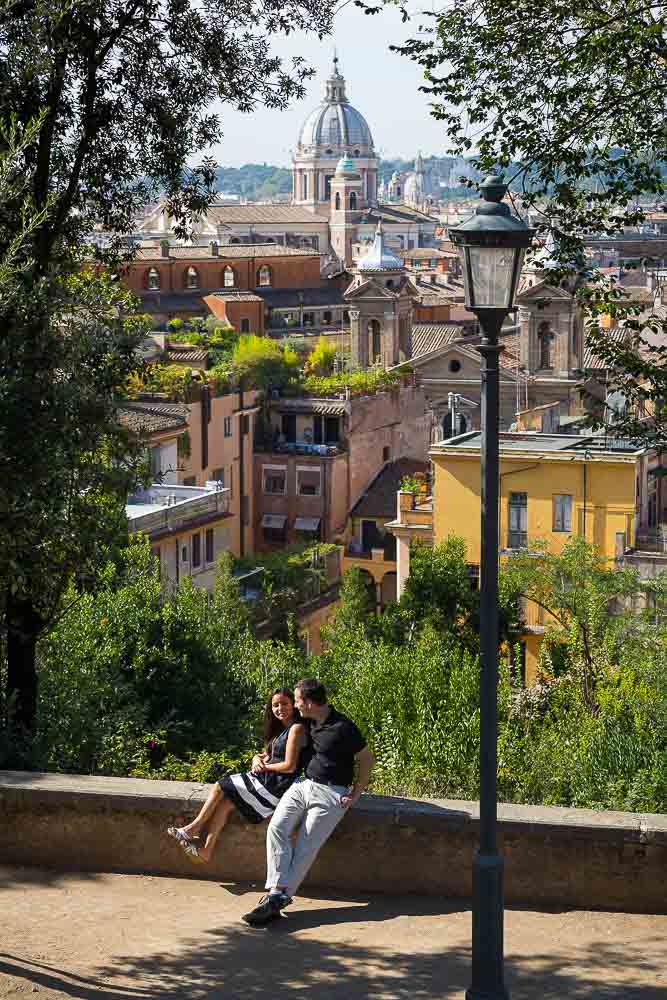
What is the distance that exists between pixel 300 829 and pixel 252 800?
0.28 m

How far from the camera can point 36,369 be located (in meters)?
7.83

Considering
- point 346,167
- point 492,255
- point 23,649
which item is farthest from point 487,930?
point 346,167

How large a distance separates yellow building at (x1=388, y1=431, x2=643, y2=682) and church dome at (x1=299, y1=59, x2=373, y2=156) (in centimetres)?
15593

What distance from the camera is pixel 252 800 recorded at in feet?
25.0

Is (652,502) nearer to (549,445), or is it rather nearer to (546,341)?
(549,445)

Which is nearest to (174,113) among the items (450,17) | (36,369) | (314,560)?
(450,17)

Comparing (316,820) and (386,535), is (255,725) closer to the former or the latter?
(316,820)

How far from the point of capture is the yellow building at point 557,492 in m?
35.6

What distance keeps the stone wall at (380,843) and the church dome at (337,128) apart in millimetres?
184583

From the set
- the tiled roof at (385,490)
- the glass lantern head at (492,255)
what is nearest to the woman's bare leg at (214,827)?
the glass lantern head at (492,255)

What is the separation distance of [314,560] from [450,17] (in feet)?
116

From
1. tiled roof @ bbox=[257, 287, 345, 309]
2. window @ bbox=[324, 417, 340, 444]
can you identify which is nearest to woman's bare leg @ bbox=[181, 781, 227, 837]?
window @ bbox=[324, 417, 340, 444]

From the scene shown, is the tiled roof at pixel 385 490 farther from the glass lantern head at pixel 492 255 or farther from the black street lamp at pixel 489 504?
the glass lantern head at pixel 492 255

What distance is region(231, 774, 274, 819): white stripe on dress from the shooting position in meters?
7.62
